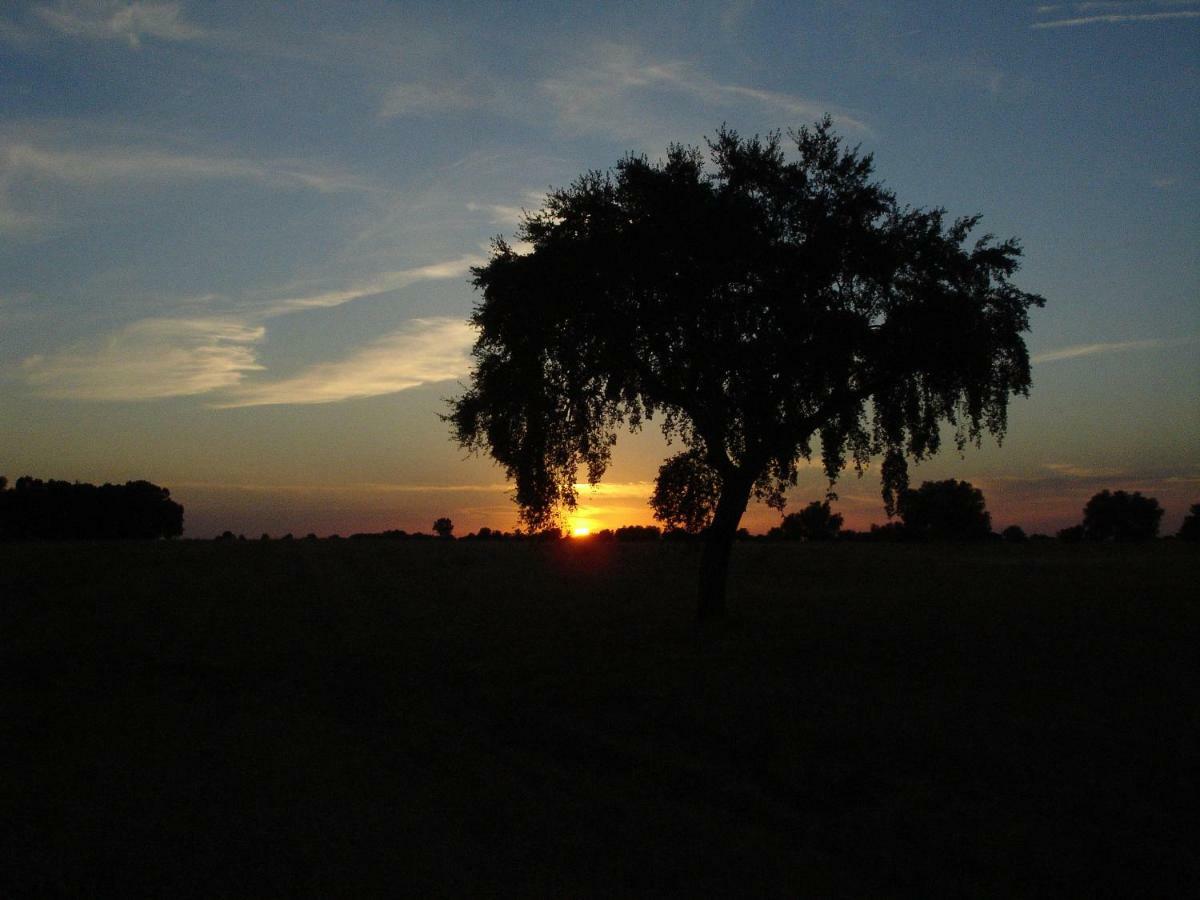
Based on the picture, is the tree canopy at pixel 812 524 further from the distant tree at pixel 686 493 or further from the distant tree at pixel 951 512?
the distant tree at pixel 686 493

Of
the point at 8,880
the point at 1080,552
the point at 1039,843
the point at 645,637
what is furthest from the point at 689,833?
the point at 1080,552

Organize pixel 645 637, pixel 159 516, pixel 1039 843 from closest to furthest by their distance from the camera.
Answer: pixel 1039 843 < pixel 645 637 < pixel 159 516

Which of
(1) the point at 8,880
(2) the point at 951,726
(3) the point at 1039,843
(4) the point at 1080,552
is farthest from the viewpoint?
(4) the point at 1080,552

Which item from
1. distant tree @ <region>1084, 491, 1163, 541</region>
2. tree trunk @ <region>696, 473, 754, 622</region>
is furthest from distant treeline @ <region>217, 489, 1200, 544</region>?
tree trunk @ <region>696, 473, 754, 622</region>

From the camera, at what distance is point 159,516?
79188 millimetres

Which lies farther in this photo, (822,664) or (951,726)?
(822,664)

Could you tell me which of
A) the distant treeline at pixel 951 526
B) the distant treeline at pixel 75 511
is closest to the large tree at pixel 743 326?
the distant treeline at pixel 951 526

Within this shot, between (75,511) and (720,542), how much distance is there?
68.3m

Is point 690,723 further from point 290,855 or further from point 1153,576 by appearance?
point 1153,576

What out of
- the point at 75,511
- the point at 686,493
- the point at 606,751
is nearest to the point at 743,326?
the point at 686,493

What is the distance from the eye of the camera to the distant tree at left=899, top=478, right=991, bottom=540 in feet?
264

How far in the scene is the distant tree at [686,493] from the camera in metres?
22.1

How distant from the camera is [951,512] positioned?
276 ft

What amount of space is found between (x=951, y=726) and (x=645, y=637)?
937 centimetres
